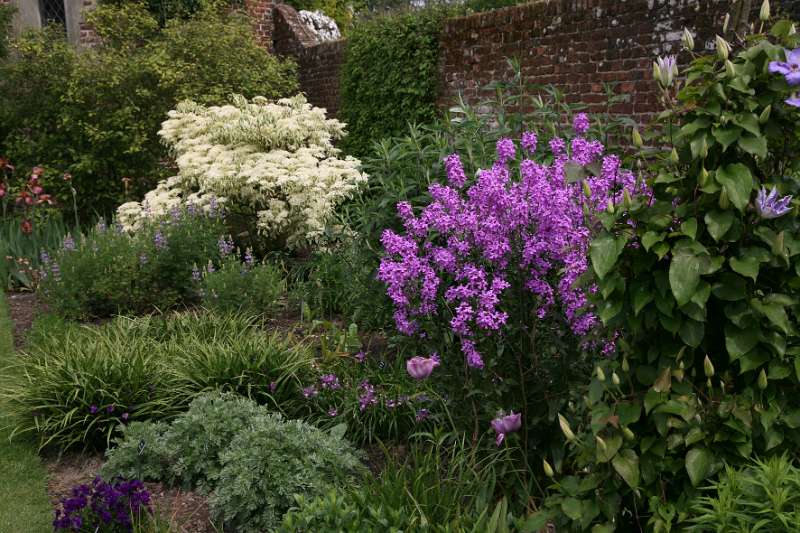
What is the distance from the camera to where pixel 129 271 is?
614cm

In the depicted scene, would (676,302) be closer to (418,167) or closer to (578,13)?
(418,167)

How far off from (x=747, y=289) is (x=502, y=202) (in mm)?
1107

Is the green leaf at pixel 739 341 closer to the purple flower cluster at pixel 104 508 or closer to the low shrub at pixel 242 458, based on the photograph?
the low shrub at pixel 242 458

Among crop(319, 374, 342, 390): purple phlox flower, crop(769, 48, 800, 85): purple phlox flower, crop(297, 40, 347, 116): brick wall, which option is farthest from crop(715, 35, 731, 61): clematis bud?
crop(297, 40, 347, 116): brick wall

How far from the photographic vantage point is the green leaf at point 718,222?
204 centimetres

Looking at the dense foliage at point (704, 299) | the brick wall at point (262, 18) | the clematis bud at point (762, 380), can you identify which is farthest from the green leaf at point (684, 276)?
the brick wall at point (262, 18)

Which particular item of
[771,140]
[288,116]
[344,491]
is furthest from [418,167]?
[288,116]

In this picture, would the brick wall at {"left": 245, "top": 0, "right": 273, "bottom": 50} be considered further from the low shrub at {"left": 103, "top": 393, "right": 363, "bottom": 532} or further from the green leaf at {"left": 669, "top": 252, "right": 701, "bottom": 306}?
the green leaf at {"left": 669, "top": 252, "right": 701, "bottom": 306}

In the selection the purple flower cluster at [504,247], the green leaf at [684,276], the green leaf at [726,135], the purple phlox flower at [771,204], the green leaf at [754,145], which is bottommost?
the purple flower cluster at [504,247]

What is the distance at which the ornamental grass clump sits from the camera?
2.91 meters

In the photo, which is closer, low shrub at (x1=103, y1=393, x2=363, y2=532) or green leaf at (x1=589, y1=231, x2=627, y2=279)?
green leaf at (x1=589, y1=231, x2=627, y2=279)

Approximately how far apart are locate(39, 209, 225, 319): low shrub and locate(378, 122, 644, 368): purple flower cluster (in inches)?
137

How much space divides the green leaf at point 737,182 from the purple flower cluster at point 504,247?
0.72 m

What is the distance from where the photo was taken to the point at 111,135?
10008 millimetres
